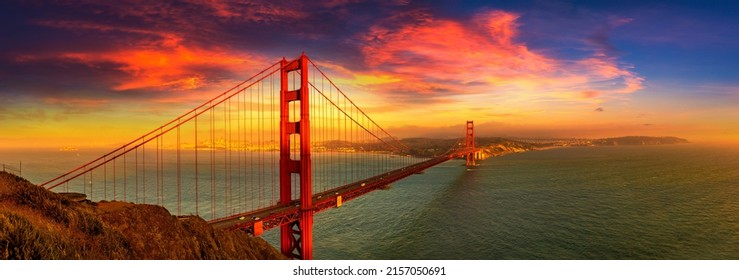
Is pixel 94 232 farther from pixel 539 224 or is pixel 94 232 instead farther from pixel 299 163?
pixel 539 224

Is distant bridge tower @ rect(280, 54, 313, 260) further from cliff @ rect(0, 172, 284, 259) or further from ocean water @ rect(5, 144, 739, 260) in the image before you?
cliff @ rect(0, 172, 284, 259)

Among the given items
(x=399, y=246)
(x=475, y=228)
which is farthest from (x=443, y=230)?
(x=399, y=246)

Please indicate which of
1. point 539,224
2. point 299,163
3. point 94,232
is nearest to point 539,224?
point 539,224

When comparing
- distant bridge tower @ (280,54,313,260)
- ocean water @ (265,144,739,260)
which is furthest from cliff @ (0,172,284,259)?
ocean water @ (265,144,739,260)

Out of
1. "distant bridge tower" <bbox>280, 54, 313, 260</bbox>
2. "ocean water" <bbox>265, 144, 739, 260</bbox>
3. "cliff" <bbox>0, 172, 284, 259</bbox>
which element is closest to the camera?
"cliff" <bbox>0, 172, 284, 259</bbox>

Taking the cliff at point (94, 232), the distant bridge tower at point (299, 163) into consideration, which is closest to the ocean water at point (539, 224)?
the distant bridge tower at point (299, 163)

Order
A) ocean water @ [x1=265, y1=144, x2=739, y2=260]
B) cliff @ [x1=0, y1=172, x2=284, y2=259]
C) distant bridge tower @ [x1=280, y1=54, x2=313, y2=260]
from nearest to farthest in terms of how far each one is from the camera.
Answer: cliff @ [x1=0, y1=172, x2=284, y2=259] < distant bridge tower @ [x1=280, y1=54, x2=313, y2=260] < ocean water @ [x1=265, y1=144, x2=739, y2=260]
